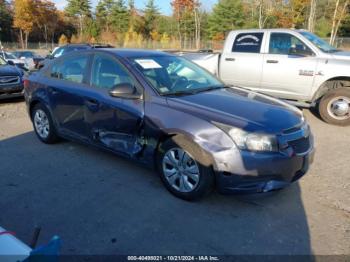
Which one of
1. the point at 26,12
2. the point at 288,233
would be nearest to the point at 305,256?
the point at 288,233

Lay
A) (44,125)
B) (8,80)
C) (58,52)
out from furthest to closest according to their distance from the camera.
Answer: (58,52)
(8,80)
(44,125)

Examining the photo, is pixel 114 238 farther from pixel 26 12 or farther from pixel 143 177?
pixel 26 12

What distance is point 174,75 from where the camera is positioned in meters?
4.29

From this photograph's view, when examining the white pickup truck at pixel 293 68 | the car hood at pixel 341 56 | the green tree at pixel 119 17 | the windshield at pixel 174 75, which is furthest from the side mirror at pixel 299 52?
the green tree at pixel 119 17

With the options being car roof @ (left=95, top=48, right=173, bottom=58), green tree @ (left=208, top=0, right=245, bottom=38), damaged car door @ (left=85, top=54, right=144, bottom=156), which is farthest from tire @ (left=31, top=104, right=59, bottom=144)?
green tree @ (left=208, top=0, right=245, bottom=38)

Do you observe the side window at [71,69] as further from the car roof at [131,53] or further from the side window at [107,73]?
the car roof at [131,53]

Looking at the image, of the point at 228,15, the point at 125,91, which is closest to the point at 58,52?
the point at 125,91

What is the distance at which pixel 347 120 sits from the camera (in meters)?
6.73

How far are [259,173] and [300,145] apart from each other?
0.64 m

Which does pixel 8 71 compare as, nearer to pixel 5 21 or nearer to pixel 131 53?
pixel 131 53

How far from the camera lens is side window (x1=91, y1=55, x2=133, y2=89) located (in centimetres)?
411

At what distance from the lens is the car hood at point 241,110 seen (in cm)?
328

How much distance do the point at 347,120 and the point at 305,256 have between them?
192 inches

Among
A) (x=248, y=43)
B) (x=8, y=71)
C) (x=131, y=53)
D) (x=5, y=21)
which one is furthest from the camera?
(x=5, y=21)
